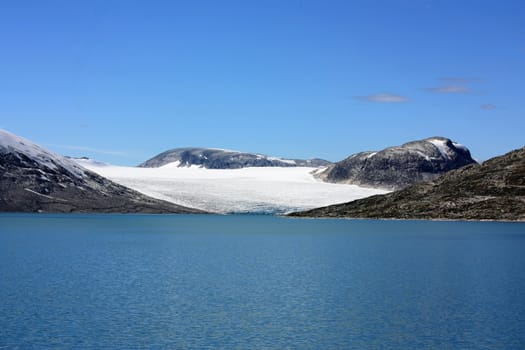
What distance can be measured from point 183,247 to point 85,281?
3913 centimetres

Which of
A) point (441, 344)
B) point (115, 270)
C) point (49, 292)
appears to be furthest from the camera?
point (115, 270)

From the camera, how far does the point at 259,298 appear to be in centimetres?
5084

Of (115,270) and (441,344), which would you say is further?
(115,270)

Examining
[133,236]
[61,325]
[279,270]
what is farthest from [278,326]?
[133,236]

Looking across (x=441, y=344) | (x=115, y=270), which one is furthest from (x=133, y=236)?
(x=441, y=344)

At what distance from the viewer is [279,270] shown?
6844 centimetres

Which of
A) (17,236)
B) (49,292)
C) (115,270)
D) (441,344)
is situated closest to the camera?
(441,344)

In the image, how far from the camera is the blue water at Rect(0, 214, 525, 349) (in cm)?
3778

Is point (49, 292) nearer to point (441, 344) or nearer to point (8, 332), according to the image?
point (8, 332)

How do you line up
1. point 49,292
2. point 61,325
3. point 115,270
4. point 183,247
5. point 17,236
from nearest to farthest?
point 61,325 < point 49,292 < point 115,270 < point 183,247 < point 17,236

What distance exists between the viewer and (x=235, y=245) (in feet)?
336

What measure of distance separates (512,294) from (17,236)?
8683 centimetres

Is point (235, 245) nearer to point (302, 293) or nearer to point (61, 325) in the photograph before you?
point (302, 293)

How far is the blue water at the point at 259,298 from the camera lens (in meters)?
37.8
